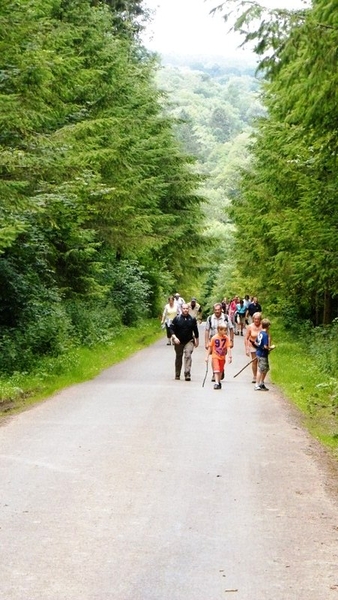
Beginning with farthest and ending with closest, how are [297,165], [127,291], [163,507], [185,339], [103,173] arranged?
1. [127,291]
2. [103,173]
3. [185,339]
4. [297,165]
5. [163,507]

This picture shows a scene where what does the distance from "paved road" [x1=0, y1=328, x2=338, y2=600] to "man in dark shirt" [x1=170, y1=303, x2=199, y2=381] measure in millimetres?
6164

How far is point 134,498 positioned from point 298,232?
1326 centimetres

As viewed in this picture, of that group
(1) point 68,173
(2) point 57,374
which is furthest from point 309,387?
(1) point 68,173

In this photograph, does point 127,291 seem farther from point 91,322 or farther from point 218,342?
point 218,342

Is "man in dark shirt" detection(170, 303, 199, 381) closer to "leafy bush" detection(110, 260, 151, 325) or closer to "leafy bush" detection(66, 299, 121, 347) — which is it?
"leafy bush" detection(66, 299, 121, 347)

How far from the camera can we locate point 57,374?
744 inches

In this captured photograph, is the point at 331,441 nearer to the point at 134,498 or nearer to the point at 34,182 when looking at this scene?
Answer: the point at 134,498

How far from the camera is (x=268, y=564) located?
6.19 meters

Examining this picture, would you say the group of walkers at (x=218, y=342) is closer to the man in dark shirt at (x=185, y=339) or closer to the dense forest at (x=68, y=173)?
the man in dark shirt at (x=185, y=339)

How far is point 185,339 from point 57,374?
12.2 feet

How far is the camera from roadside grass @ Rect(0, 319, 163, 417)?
15.2 meters

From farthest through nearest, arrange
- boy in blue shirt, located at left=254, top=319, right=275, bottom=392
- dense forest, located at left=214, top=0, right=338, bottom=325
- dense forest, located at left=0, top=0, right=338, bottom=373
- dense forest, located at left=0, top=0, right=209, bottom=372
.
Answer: boy in blue shirt, located at left=254, top=319, right=275, bottom=392 < dense forest, located at left=0, top=0, right=209, bottom=372 < dense forest, located at left=0, top=0, right=338, bottom=373 < dense forest, located at left=214, top=0, right=338, bottom=325

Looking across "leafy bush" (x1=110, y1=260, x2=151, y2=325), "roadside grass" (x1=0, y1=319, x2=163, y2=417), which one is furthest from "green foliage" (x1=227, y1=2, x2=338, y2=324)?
"roadside grass" (x1=0, y1=319, x2=163, y2=417)

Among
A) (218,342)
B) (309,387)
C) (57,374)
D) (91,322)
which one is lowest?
(309,387)
